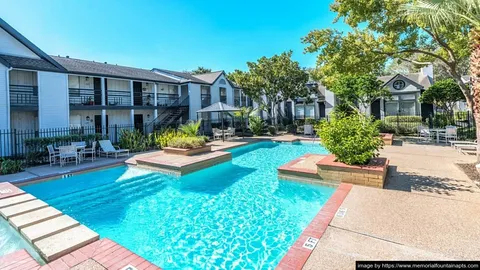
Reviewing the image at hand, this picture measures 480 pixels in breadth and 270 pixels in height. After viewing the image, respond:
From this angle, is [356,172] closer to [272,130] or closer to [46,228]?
[46,228]

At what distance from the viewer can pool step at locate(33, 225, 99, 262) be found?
3708 millimetres

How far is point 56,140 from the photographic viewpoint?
1277 centimetres

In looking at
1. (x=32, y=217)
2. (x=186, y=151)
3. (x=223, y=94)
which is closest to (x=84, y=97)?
(x=186, y=151)

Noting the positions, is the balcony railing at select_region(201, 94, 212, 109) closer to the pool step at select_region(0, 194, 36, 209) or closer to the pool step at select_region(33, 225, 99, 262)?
the pool step at select_region(0, 194, 36, 209)

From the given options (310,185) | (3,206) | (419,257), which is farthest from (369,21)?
(3,206)

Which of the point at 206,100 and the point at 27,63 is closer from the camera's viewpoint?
the point at 27,63

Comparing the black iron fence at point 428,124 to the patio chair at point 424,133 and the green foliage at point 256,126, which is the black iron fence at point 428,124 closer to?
the patio chair at point 424,133

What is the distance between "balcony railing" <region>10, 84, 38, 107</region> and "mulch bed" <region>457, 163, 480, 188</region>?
69.4ft

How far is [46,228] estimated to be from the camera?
4.50m

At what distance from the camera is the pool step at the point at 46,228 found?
421cm

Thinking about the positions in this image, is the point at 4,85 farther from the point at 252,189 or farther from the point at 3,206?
the point at 252,189

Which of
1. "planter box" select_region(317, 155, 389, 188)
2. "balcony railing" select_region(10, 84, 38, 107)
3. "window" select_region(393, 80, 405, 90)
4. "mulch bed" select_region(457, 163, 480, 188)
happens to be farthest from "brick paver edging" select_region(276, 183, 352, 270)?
"window" select_region(393, 80, 405, 90)

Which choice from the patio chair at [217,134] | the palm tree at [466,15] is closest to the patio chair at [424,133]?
the palm tree at [466,15]

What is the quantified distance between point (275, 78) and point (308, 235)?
2075 cm
